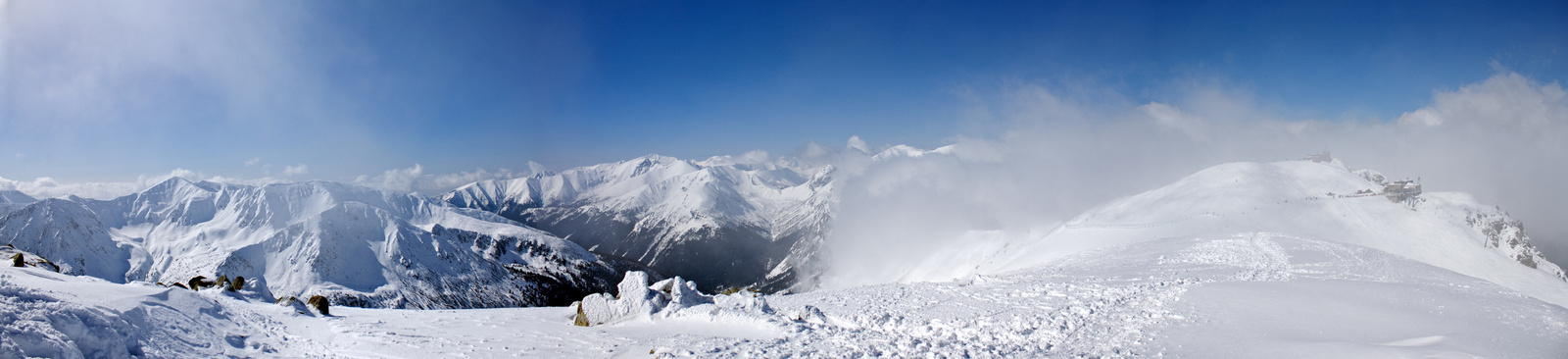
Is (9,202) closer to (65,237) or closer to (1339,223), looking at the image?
(65,237)

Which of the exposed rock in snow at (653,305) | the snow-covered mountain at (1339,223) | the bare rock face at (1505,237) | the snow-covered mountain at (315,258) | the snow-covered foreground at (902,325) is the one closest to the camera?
the snow-covered foreground at (902,325)

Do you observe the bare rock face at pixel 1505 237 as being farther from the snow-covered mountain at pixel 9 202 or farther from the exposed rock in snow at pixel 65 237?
the snow-covered mountain at pixel 9 202

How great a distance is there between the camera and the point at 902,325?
50.4 ft

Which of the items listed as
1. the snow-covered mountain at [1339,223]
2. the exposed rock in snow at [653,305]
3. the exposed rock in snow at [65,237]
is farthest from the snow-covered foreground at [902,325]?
the exposed rock in snow at [65,237]

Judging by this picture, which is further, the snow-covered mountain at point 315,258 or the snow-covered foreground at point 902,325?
the snow-covered mountain at point 315,258

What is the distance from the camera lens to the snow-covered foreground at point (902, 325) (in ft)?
39.0

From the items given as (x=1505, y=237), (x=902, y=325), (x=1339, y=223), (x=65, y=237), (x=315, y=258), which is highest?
(x=1339, y=223)

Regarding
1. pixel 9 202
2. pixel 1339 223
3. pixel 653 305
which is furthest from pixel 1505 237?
pixel 9 202

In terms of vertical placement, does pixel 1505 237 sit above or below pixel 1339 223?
below

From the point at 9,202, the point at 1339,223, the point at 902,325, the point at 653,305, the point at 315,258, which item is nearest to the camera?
the point at 902,325

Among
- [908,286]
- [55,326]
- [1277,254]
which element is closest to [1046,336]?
[908,286]

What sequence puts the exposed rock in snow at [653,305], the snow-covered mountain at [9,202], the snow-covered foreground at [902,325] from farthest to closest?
the snow-covered mountain at [9,202], the exposed rock in snow at [653,305], the snow-covered foreground at [902,325]

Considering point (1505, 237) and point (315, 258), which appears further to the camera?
point (315, 258)

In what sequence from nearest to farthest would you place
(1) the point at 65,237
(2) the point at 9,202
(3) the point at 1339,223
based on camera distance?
(3) the point at 1339,223 → (1) the point at 65,237 → (2) the point at 9,202
